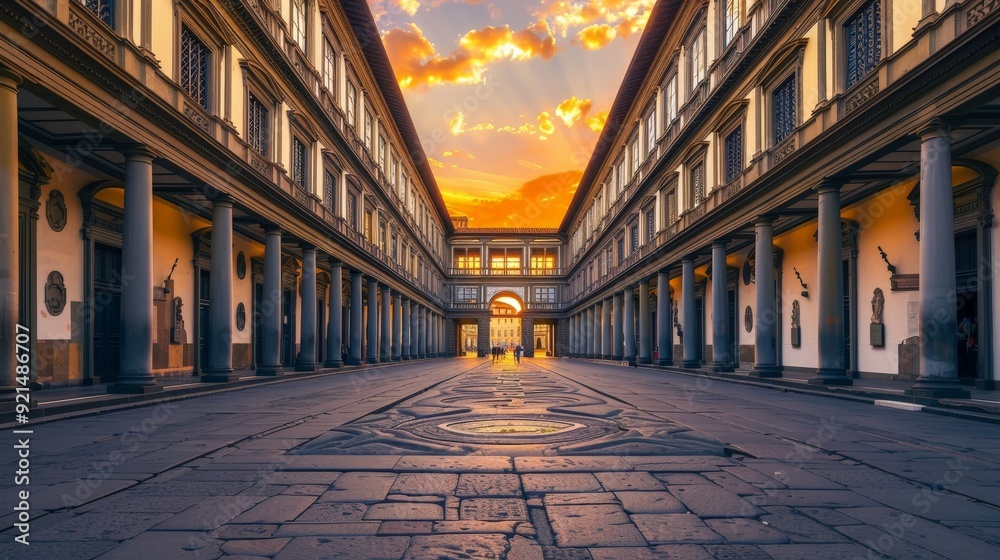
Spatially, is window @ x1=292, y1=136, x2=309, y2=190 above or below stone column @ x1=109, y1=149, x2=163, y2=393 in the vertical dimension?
above

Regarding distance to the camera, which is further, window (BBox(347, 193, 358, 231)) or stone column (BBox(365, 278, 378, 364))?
stone column (BBox(365, 278, 378, 364))

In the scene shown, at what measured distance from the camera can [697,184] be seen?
2348 cm

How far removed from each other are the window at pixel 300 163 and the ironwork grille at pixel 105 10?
969cm

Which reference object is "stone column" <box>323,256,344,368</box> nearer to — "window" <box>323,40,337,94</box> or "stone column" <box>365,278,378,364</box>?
"stone column" <box>365,278,378,364</box>

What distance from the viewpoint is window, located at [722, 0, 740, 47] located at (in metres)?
19.4

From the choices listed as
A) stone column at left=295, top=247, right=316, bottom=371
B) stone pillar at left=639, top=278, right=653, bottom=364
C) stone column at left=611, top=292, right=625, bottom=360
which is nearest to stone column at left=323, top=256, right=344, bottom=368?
stone column at left=295, top=247, right=316, bottom=371

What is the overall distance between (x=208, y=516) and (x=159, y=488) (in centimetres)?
97

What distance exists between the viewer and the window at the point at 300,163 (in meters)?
20.7

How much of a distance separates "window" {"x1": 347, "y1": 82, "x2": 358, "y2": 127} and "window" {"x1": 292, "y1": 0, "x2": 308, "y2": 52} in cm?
569

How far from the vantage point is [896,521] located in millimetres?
3672

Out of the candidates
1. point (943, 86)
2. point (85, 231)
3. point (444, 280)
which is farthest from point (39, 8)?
point (444, 280)

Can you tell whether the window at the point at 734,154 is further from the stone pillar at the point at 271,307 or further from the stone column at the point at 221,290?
the stone column at the point at 221,290

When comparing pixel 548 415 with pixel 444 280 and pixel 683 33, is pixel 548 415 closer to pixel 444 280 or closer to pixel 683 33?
pixel 683 33

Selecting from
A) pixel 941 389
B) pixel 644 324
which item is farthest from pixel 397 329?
pixel 941 389
